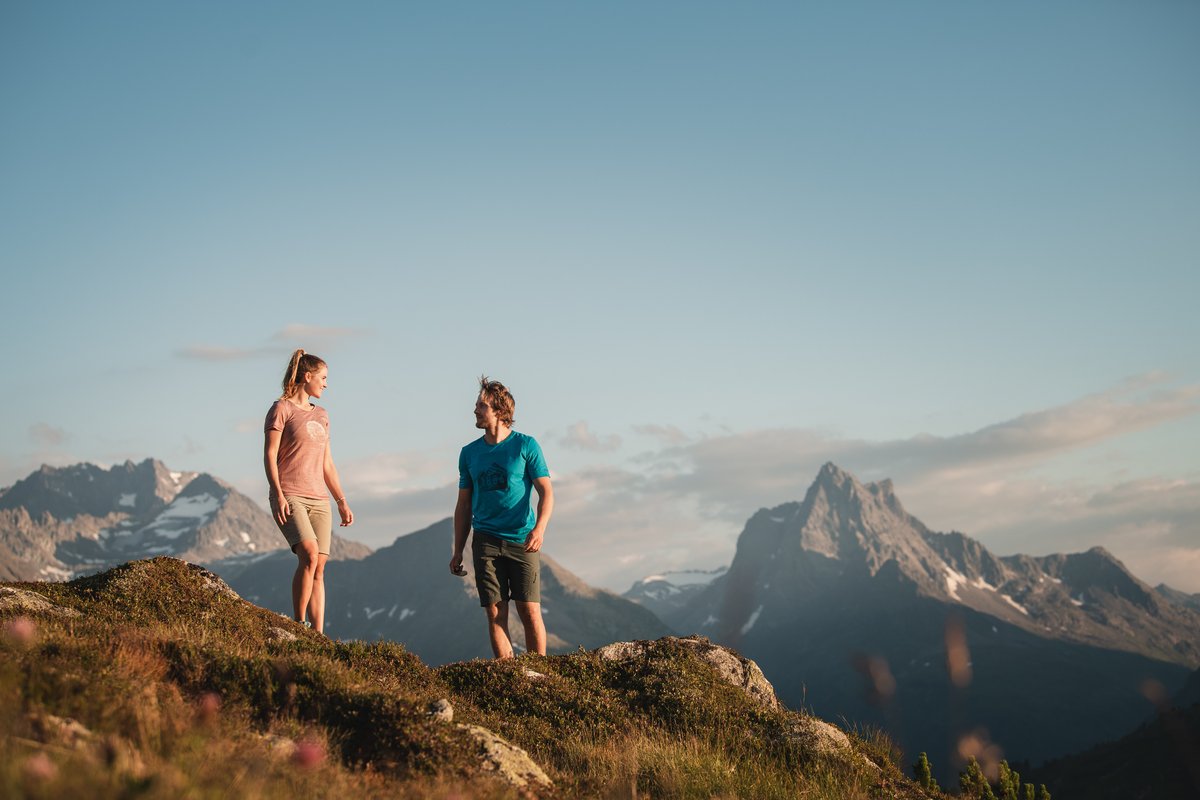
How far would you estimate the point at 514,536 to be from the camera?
34.7 feet

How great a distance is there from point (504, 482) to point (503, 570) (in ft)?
3.67

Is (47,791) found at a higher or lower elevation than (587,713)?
higher

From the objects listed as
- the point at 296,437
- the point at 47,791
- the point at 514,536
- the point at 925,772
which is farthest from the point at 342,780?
the point at 925,772

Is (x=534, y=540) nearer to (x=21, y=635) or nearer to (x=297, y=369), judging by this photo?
(x=297, y=369)

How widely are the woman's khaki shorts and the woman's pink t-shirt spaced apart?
12 centimetres

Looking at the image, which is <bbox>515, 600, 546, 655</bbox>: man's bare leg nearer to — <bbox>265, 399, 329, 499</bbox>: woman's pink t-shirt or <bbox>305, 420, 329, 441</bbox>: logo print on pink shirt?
<bbox>265, 399, 329, 499</bbox>: woman's pink t-shirt

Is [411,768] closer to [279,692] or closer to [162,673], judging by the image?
[279,692]

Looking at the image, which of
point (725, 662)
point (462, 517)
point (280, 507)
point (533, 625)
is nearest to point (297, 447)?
point (280, 507)

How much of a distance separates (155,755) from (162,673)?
7.16ft

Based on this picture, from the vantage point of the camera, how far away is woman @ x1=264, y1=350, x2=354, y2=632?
35.4 ft

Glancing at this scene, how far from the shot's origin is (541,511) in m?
10.7

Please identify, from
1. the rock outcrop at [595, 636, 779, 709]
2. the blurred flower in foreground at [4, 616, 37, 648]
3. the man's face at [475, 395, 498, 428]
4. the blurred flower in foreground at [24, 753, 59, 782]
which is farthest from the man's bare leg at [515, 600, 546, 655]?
the blurred flower in foreground at [24, 753, 59, 782]

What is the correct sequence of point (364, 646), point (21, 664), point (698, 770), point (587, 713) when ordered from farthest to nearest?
point (364, 646), point (587, 713), point (698, 770), point (21, 664)

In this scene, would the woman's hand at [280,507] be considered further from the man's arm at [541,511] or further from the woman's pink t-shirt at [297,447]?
the man's arm at [541,511]
